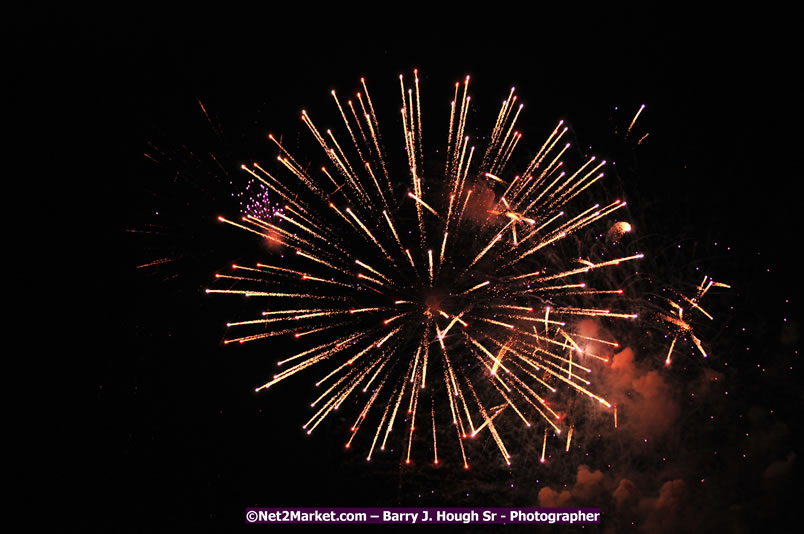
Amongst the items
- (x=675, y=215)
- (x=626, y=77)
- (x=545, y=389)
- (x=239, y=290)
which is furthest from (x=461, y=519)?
(x=626, y=77)

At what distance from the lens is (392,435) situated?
13.6 ft

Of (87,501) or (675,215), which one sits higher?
(675,215)

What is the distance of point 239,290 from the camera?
161 inches

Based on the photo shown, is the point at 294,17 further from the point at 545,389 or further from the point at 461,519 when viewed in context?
the point at 461,519

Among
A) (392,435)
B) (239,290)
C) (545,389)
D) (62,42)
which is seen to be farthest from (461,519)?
(62,42)

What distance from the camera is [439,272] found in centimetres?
393

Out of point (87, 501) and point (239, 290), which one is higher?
point (239, 290)

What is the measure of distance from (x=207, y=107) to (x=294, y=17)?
113 centimetres

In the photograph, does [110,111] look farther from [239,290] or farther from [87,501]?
[87,501]

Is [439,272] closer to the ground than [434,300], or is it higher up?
higher up

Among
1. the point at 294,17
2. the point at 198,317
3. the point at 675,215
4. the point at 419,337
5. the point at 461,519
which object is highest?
the point at 294,17

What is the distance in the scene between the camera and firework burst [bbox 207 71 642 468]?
3.92 m

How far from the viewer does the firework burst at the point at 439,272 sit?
12.9 ft

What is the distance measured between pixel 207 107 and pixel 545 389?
12.8 feet
